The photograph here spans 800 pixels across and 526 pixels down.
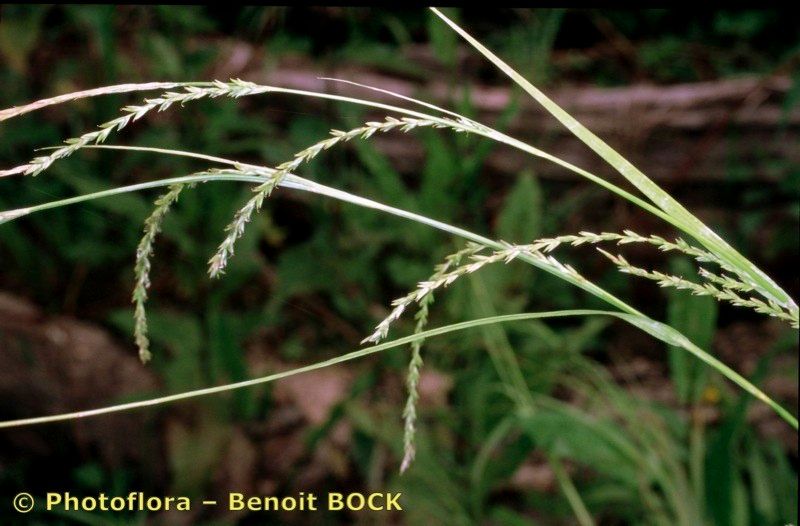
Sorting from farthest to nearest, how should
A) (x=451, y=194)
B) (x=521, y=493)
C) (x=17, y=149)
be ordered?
1. (x=17, y=149)
2. (x=451, y=194)
3. (x=521, y=493)

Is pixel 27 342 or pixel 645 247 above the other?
pixel 645 247

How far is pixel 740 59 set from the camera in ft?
A: 6.82

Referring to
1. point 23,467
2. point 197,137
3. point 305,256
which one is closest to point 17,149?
point 197,137

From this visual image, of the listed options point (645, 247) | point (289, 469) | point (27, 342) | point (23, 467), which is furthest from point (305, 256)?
point (645, 247)

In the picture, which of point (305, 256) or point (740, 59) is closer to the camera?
point (305, 256)

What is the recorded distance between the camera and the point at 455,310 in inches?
59.2

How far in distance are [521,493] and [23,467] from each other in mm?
830

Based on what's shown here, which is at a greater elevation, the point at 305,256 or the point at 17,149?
the point at 17,149

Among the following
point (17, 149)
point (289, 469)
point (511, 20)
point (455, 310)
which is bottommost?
point (289, 469)

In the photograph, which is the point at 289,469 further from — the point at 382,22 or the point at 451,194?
the point at 382,22

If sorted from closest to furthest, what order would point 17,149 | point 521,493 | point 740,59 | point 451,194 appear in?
point 521,493, point 451,194, point 17,149, point 740,59

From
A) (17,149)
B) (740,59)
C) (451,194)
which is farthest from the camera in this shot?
(740,59)

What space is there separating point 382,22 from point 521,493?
1.13 metres

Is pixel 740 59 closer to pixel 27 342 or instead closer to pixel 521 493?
pixel 521 493
